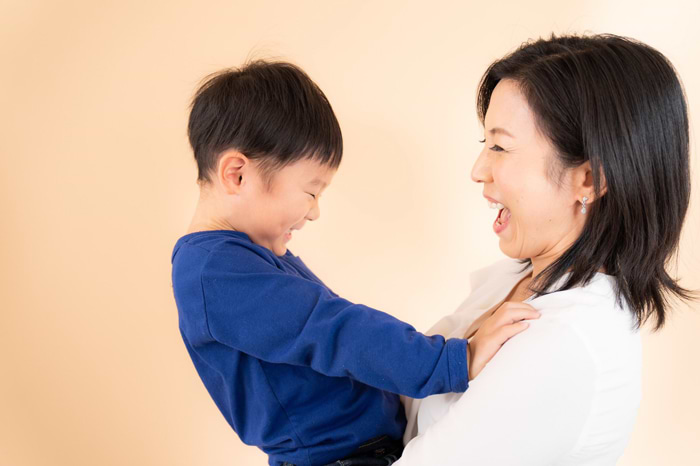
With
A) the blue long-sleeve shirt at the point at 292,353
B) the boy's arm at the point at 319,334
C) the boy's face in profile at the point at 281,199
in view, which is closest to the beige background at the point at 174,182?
the boy's face in profile at the point at 281,199

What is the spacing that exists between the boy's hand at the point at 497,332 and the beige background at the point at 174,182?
124cm

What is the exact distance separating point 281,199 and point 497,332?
0.58 meters

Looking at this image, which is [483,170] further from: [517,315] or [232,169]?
[232,169]

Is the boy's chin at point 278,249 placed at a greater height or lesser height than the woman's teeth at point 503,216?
lesser

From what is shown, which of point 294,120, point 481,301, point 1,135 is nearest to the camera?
point 294,120

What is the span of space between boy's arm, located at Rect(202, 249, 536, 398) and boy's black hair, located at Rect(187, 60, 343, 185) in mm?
289

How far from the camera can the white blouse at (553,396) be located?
1.15 m

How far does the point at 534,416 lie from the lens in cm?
116

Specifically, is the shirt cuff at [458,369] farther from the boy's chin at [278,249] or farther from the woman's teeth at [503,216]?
the boy's chin at [278,249]

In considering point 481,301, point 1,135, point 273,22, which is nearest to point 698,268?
point 481,301

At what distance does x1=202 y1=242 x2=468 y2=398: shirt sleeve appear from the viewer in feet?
4.09

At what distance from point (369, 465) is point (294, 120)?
0.77m

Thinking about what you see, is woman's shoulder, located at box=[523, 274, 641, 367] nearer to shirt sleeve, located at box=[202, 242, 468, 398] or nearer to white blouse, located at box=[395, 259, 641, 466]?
white blouse, located at box=[395, 259, 641, 466]

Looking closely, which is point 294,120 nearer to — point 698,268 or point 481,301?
point 481,301
